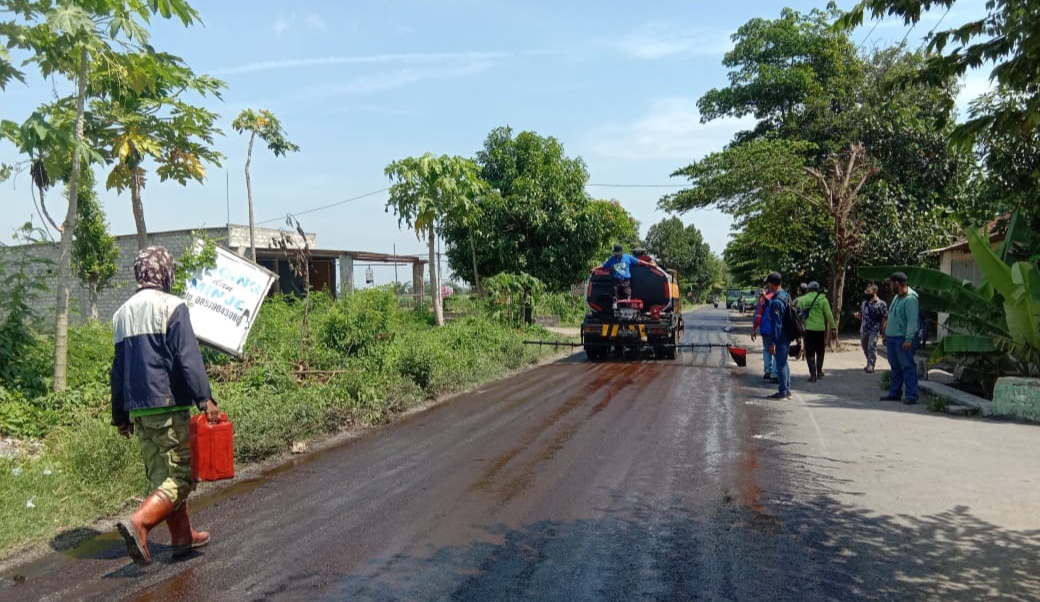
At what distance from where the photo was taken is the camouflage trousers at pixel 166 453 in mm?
4477

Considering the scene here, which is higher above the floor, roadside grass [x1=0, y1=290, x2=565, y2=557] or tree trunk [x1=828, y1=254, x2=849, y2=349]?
tree trunk [x1=828, y1=254, x2=849, y2=349]

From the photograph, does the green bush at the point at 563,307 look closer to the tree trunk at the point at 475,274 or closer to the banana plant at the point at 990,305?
the tree trunk at the point at 475,274

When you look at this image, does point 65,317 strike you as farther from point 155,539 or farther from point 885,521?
point 885,521

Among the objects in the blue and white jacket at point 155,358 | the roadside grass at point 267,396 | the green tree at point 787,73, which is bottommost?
the roadside grass at point 267,396

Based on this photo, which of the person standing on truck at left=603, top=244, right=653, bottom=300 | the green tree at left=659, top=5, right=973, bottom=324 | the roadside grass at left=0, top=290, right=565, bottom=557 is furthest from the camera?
the green tree at left=659, top=5, right=973, bottom=324

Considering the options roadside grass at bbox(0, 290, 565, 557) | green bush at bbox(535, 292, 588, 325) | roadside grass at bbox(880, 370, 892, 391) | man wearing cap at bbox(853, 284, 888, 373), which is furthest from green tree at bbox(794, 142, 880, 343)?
green bush at bbox(535, 292, 588, 325)

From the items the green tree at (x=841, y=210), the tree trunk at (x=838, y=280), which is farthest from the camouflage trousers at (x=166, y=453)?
the tree trunk at (x=838, y=280)

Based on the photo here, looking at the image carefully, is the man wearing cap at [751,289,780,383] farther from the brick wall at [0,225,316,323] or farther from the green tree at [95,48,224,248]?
the brick wall at [0,225,316,323]

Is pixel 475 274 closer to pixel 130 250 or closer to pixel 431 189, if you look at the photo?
pixel 431 189

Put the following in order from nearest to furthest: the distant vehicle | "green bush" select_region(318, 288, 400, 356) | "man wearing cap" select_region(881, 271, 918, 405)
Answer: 1. "man wearing cap" select_region(881, 271, 918, 405)
2. "green bush" select_region(318, 288, 400, 356)
3. the distant vehicle

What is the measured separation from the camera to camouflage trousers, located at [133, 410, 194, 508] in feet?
14.7

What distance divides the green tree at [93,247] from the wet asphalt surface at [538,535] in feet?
54.2

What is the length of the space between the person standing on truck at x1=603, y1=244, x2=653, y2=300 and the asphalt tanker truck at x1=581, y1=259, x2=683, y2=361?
0.40ft

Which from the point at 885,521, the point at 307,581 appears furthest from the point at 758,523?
the point at 307,581
